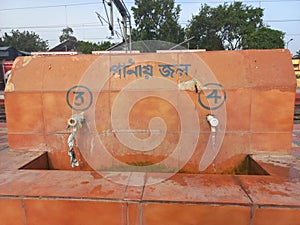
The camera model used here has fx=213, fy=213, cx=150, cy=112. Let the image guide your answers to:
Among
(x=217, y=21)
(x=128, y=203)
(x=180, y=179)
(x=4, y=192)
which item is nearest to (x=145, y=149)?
(x=180, y=179)

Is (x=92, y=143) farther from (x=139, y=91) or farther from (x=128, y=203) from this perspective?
(x=128, y=203)

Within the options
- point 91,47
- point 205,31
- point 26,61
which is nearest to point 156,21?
point 205,31

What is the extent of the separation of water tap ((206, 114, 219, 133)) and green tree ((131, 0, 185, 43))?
30.7 meters

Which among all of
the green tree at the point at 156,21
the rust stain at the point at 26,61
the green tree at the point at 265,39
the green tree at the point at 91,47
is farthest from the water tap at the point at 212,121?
the green tree at the point at 91,47

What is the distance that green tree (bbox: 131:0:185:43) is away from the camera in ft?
103

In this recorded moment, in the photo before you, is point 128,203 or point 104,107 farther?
point 104,107

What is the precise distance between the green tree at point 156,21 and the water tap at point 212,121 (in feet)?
101

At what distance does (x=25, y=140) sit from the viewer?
235 cm

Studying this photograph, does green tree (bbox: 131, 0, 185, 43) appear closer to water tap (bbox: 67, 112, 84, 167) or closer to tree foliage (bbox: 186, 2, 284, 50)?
tree foliage (bbox: 186, 2, 284, 50)

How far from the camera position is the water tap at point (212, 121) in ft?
6.74

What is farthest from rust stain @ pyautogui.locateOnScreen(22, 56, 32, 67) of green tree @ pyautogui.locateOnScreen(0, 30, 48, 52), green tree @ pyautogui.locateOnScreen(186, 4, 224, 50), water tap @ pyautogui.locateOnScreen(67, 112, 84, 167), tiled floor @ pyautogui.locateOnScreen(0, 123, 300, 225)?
green tree @ pyautogui.locateOnScreen(0, 30, 48, 52)

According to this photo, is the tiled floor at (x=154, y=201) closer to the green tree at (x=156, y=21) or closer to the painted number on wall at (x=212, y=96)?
the painted number on wall at (x=212, y=96)

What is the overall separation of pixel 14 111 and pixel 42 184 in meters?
1.17

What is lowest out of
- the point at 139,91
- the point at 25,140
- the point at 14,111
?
the point at 25,140
